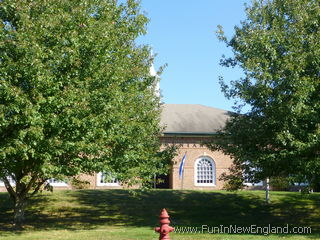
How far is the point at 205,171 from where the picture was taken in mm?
39531

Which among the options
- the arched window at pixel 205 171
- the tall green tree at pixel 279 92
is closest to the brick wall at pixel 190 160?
the arched window at pixel 205 171

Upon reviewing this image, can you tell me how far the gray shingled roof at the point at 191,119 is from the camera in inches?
1538

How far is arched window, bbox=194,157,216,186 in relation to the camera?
39219 mm

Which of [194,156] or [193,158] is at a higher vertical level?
[194,156]

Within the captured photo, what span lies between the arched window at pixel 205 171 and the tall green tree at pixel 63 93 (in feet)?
68.4

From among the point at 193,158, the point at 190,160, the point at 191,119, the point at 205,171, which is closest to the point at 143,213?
the point at 190,160

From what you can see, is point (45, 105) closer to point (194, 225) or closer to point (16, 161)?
point (16, 161)

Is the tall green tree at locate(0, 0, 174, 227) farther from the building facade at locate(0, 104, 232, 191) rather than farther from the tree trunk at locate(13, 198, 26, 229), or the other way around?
the building facade at locate(0, 104, 232, 191)

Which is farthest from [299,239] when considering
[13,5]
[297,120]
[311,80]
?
[13,5]

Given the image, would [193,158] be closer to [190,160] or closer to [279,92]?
[190,160]

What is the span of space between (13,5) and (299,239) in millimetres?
14136

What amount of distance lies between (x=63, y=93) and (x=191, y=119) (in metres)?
27.0

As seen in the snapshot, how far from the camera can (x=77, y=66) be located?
16.0 meters

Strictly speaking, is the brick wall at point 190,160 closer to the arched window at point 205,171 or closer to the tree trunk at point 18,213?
the arched window at point 205,171
